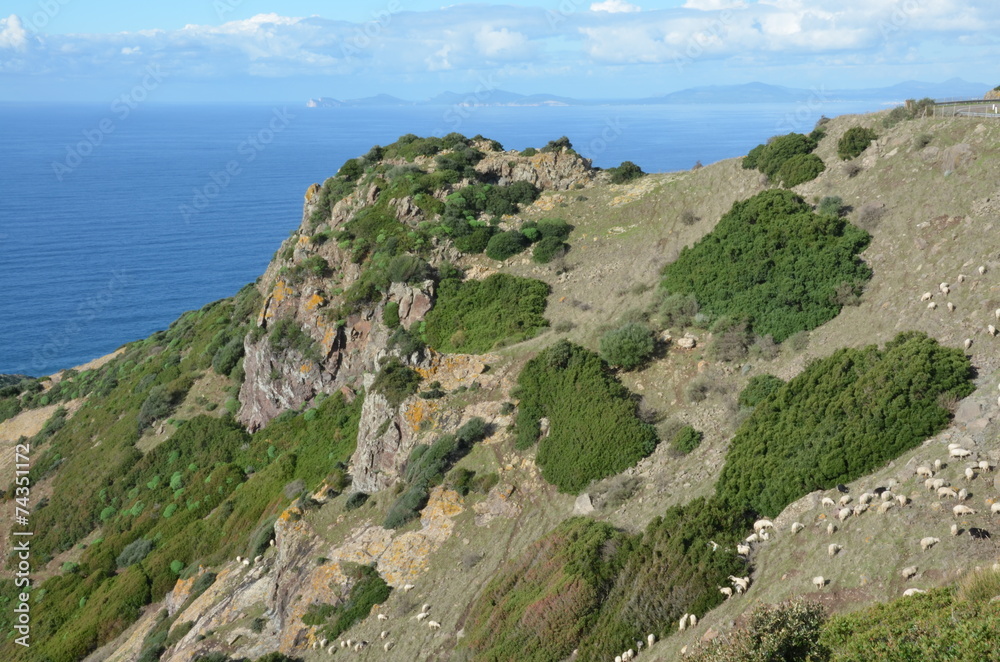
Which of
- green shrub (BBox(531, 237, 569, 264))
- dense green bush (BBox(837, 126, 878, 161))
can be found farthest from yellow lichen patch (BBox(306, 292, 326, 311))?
dense green bush (BBox(837, 126, 878, 161))

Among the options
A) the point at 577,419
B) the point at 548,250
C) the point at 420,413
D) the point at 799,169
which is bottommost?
the point at 420,413

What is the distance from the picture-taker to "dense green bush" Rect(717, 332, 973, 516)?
1934 centimetres

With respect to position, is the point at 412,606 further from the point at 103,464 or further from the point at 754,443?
the point at 103,464

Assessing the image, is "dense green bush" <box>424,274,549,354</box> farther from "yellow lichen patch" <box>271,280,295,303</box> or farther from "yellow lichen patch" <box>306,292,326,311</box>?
"yellow lichen patch" <box>271,280,295,303</box>

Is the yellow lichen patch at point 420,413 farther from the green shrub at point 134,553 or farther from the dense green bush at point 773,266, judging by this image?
the green shrub at point 134,553

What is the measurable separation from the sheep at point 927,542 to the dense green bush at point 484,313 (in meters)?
23.1

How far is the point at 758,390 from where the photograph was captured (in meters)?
25.9

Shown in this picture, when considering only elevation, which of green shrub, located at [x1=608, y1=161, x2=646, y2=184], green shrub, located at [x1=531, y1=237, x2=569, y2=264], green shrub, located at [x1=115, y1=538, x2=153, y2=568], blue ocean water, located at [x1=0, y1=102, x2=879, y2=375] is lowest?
green shrub, located at [x1=115, y1=538, x2=153, y2=568]

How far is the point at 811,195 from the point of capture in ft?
117

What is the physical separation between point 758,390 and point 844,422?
5.25 meters

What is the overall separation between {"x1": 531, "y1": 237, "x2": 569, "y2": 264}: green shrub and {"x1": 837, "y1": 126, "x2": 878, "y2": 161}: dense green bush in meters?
15.6

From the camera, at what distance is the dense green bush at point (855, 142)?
119 ft

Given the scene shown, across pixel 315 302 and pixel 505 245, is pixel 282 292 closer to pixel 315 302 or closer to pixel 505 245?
pixel 315 302

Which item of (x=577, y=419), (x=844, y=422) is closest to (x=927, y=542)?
(x=844, y=422)
